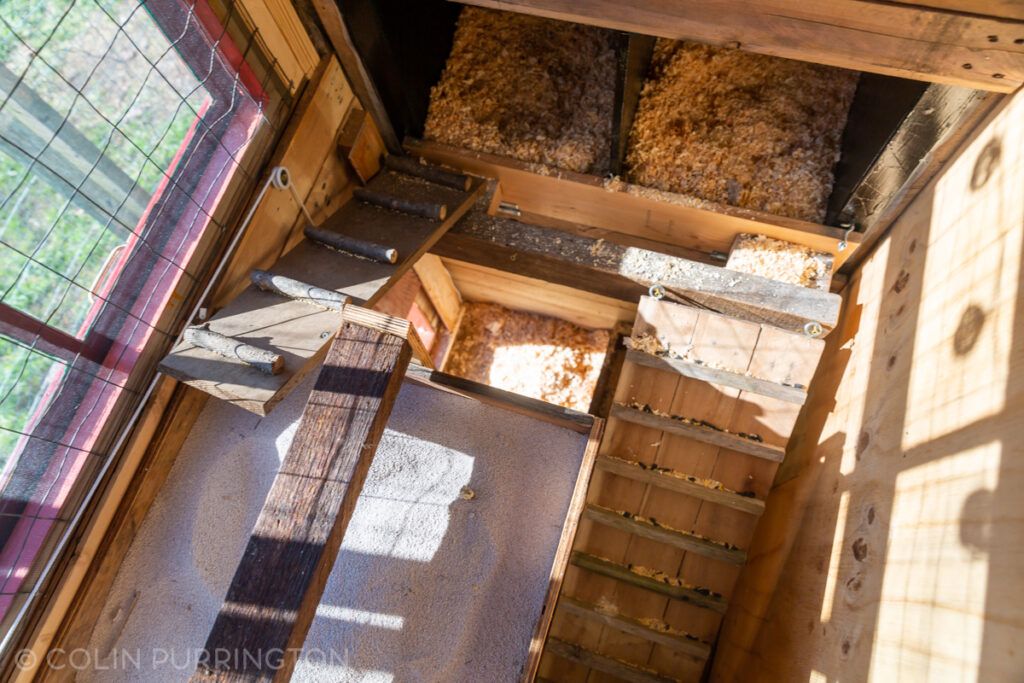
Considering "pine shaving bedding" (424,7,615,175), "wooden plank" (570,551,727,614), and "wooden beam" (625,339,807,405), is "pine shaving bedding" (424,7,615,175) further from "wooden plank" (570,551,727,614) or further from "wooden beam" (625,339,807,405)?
"wooden plank" (570,551,727,614)

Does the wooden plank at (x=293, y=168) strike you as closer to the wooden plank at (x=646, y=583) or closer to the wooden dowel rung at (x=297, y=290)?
the wooden dowel rung at (x=297, y=290)

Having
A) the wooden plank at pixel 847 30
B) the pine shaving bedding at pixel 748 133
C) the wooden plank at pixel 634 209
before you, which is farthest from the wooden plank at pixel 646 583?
the wooden plank at pixel 847 30

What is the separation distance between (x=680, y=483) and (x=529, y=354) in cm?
178

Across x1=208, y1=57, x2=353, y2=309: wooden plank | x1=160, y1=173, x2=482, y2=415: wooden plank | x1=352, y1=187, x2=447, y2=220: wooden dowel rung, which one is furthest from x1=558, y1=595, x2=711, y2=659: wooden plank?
x1=208, y1=57, x2=353, y2=309: wooden plank

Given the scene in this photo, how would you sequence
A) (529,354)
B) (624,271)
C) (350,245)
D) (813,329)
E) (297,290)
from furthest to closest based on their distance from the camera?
(529,354)
(624,271)
(813,329)
(350,245)
(297,290)

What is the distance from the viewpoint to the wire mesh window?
1.44 meters

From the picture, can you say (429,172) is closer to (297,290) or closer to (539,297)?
(297,290)

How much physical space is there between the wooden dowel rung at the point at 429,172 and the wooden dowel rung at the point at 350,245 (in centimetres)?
50

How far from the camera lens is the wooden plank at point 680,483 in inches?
85.9

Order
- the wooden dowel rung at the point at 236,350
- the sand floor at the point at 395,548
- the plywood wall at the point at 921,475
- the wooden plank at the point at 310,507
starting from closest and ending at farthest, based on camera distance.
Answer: the plywood wall at the point at 921,475
the wooden plank at the point at 310,507
the wooden dowel rung at the point at 236,350
the sand floor at the point at 395,548

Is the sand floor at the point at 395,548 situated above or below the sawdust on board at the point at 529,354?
below

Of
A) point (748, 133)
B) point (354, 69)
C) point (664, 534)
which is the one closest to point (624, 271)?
point (748, 133)

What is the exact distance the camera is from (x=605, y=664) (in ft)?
7.34

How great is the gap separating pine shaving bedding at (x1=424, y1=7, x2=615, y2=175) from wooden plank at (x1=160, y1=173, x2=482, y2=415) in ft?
1.34
